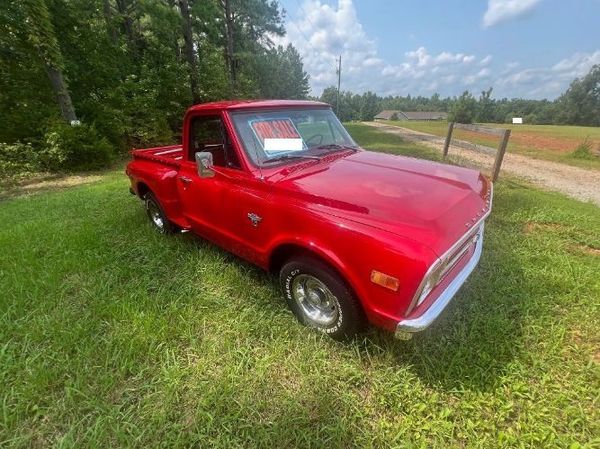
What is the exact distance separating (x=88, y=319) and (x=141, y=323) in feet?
1.73

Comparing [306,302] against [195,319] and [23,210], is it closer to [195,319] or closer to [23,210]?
[195,319]

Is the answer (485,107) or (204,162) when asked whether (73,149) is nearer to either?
(204,162)

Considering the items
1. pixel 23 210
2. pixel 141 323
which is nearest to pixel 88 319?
pixel 141 323

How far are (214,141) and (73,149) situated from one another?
8.93 metres

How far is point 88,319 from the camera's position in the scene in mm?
2760

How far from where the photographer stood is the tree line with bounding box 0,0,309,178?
9.45 meters

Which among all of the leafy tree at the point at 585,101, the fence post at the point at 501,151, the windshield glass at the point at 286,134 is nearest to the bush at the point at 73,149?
the windshield glass at the point at 286,134

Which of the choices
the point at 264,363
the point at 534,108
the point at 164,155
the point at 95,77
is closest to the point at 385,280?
the point at 264,363

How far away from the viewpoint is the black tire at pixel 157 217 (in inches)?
163

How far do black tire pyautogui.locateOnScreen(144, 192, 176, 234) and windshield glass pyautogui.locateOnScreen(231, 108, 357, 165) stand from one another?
6.30 feet

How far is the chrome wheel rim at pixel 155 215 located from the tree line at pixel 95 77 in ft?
22.9

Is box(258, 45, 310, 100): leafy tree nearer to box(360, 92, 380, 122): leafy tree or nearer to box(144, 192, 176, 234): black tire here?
box(144, 192, 176, 234): black tire

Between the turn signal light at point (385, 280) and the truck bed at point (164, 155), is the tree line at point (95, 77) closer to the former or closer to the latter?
the truck bed at point (164, 155)

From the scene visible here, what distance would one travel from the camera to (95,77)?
12.5 meters
